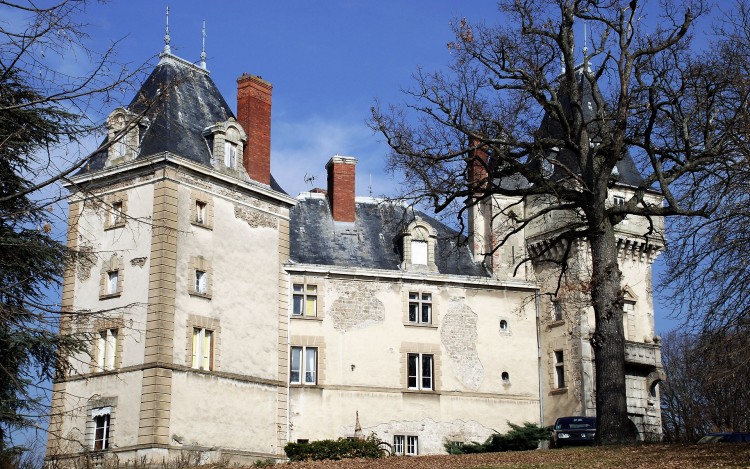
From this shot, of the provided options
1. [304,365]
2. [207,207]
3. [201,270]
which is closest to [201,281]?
[201,270]

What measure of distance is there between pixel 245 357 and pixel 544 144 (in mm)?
13498

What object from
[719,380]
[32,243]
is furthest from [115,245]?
[719,380]

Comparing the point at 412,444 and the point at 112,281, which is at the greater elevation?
the point at 112,281

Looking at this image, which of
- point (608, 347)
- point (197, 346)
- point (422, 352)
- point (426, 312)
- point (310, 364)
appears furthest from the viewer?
point (426, 312)

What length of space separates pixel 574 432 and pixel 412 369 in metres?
8.41

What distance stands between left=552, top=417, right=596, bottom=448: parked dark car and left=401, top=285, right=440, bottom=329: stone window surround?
7465 mm

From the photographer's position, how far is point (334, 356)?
3522cm

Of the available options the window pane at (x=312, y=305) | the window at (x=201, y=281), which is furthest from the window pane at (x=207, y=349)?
the window pane at (x=312, y=305)

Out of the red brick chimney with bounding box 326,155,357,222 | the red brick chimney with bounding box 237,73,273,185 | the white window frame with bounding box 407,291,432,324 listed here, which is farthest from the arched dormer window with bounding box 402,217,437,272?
the red brick chimney with bounding box 237,73,273,185

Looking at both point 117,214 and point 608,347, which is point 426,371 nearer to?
point 608,347

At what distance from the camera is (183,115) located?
3334 centimetres

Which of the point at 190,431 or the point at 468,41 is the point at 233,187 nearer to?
the point at 190,431

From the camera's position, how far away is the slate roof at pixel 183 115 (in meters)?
31.8

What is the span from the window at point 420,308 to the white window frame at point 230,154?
850 centimetres
